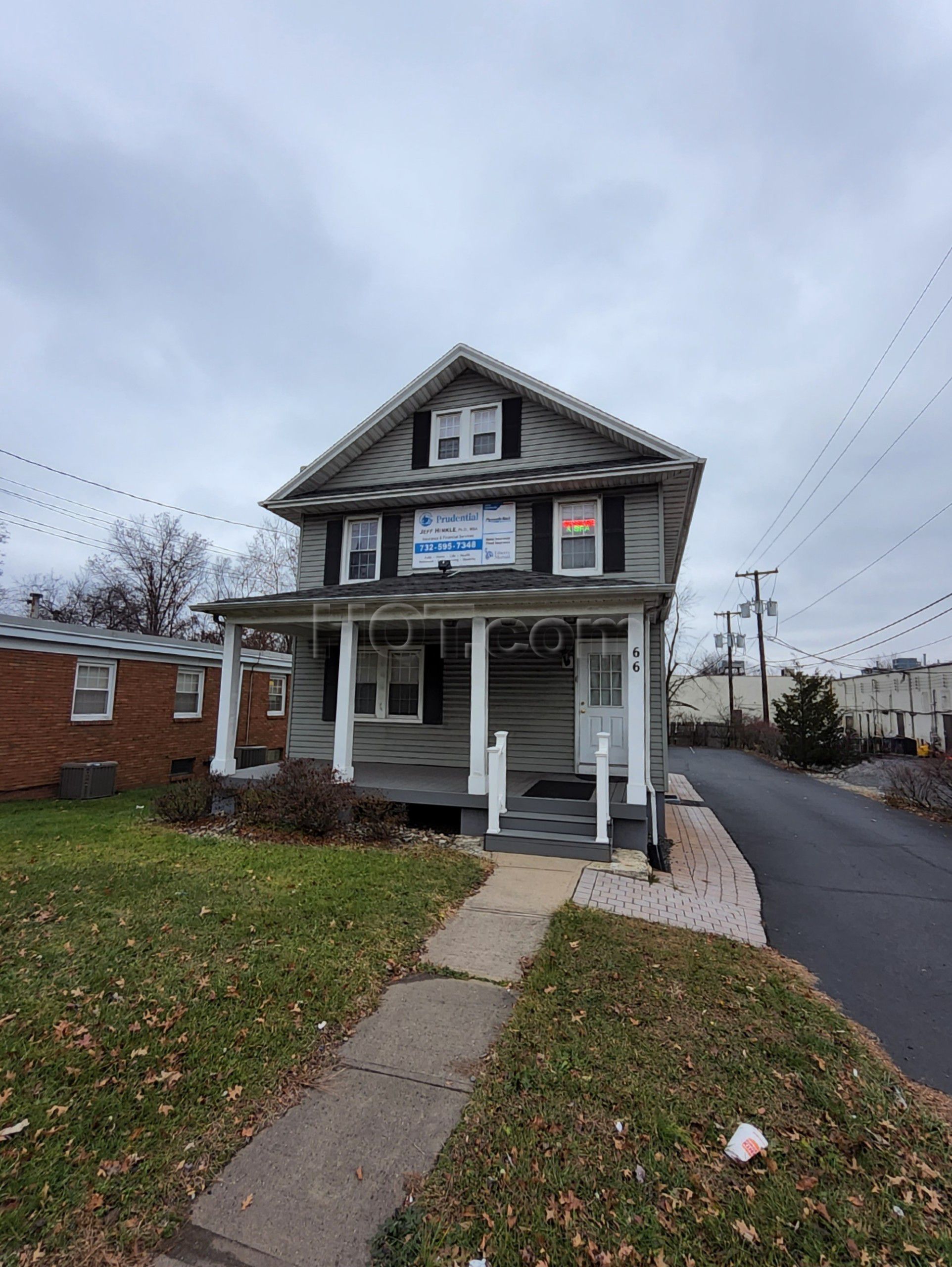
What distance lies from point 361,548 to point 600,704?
19.2ft

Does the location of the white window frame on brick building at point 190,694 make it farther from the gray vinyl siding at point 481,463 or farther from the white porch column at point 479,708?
the white porch column at point 479,708

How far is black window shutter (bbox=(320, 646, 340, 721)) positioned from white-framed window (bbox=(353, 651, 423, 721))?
1.44 feet

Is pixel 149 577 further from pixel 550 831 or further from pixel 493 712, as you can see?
pixel 550 831

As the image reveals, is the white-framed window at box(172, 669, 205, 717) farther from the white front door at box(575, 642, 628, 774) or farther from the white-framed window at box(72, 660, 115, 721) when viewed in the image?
the white front door at box(575, 642, 628, 774)

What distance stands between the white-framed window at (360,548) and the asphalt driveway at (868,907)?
28.0 ft

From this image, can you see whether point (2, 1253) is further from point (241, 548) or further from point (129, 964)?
point (241, 548)

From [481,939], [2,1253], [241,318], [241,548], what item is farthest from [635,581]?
[241,548]

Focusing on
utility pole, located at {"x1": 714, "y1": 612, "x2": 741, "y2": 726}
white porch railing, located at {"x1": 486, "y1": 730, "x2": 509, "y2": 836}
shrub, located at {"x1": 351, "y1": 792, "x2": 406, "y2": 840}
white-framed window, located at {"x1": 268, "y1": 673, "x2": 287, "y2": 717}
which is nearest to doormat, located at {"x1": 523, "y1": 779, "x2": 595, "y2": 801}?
white porch railing, located at {"x1": 486, "y1": 730, "x2": 509, "y2": 836}

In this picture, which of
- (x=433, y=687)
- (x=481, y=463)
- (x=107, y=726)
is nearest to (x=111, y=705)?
(x=107, y=726)

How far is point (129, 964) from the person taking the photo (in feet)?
13.3

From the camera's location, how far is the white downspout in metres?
8.46

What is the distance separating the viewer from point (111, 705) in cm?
1291

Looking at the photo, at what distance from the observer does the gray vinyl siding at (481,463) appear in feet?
35.5

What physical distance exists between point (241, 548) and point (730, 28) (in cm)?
2658
